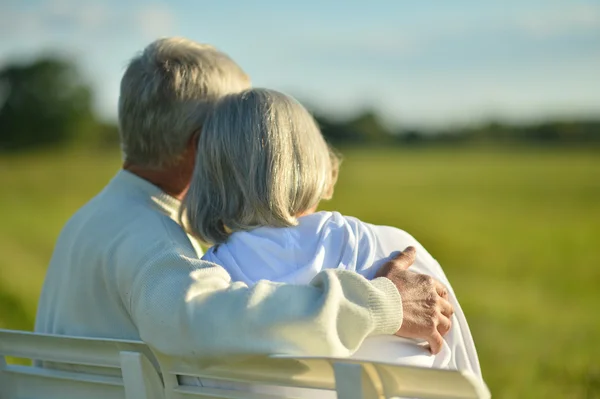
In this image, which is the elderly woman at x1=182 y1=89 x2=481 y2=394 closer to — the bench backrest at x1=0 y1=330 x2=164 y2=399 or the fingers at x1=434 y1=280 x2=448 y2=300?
the fingers at x1=434 y1=280 x2=448 y2=300

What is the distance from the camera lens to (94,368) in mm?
2385

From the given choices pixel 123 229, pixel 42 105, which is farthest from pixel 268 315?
pixel 42 105

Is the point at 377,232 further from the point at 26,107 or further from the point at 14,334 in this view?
the point at 26,107

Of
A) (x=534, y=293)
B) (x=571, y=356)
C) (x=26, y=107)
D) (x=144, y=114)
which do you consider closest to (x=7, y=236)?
(x=26, y=107)

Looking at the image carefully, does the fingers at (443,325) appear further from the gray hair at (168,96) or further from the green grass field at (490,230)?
the green grass field at (490,230)

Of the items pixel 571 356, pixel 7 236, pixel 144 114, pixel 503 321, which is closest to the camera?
pixel 144 114

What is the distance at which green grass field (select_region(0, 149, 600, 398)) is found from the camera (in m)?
10.1

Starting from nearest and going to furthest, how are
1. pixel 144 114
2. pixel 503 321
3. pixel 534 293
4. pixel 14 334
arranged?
1. pixel 14 334
2. pixel 144 114
3. pixel 503 321
4. pixel 534 293

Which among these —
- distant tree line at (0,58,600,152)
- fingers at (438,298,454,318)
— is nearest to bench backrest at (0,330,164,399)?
fingers at (438,298,454,318)

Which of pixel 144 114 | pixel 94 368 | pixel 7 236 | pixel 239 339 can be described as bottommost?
pixel 7 236

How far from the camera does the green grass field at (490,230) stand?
1013 centimetres

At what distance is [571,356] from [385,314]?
28.7 ft

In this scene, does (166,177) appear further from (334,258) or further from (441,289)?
(441,289)

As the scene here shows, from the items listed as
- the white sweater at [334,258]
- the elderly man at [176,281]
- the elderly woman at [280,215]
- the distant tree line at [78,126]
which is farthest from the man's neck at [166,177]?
the distant tree line at [78,126]
